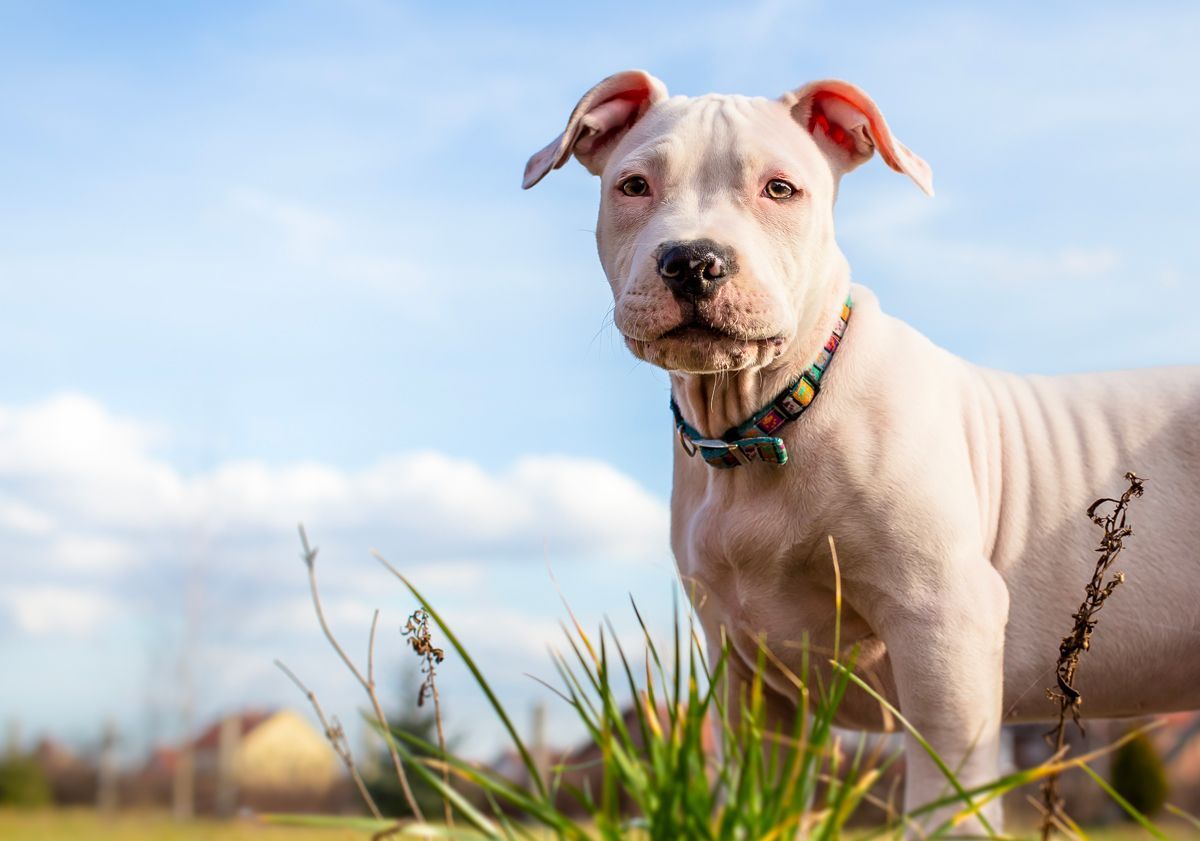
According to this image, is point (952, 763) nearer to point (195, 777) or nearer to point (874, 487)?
point (874, 487)

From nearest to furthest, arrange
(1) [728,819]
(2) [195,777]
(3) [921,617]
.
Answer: (1) [728,819] < (3) [921,617] < (2) [195,777]

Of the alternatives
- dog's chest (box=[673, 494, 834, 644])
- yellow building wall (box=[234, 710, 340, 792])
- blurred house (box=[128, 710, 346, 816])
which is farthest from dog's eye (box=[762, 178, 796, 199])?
yellow building wall (box=[234, 710, 340, 792])

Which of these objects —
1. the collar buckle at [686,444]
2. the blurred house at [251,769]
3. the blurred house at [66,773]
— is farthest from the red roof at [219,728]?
the collar buckle at [686,444]

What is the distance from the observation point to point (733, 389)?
4023 millimetres

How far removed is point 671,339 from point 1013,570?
6.06ft

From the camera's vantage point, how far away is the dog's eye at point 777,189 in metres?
3.77

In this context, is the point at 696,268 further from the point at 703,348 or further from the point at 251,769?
the point at 251,769

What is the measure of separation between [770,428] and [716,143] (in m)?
0.97

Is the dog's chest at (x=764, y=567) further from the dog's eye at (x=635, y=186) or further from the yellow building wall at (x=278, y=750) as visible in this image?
the yellow building wall at (x=278, y=750)

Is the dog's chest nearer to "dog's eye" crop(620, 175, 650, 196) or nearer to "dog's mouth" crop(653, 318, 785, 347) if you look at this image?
"dog's mouth" crop(653, 318, 785, 347)

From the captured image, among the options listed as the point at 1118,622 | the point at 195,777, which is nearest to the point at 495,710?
the point at 1118,622

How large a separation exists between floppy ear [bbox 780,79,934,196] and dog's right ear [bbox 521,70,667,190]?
0.51 meters

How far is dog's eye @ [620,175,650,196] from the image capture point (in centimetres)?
383

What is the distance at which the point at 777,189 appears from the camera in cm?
378
